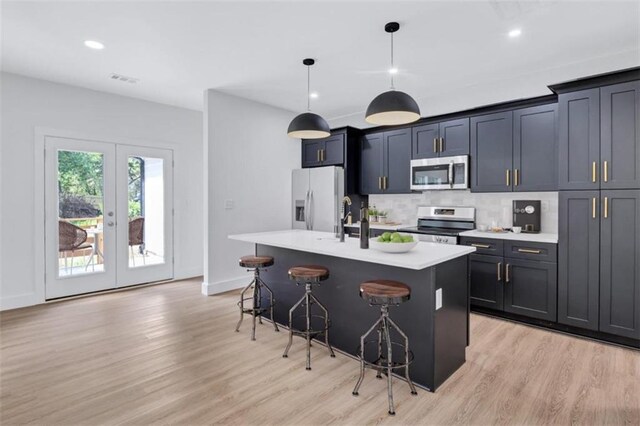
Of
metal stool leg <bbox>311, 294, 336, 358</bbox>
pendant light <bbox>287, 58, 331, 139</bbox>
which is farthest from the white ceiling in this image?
metal stool leg <bbox>311, 294, 336, 358</bbox>

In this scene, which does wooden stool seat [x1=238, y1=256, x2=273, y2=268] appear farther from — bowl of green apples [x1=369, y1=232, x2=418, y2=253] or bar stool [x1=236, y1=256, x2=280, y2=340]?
bowl of green apples [x1=369, y1=232, x2=418, y2=253]

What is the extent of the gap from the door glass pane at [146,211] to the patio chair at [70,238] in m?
0.61

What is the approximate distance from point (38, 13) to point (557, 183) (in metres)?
4.98

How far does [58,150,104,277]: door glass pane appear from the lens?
4.51 meters

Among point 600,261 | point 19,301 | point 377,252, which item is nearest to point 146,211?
point 19,301

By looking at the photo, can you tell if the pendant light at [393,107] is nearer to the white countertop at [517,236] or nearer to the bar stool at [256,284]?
the bar stool at [256,284]

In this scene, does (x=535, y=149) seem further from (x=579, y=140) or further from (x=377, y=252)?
(x=377, y=252)

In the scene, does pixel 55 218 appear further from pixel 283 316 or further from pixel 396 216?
pixel 396 216

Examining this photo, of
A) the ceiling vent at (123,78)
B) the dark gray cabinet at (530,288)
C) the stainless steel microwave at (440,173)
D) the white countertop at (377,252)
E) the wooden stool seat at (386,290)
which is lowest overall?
the dark gray cabinet at (530,288)

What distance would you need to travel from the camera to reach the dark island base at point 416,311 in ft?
7.75

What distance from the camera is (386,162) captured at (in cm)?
521

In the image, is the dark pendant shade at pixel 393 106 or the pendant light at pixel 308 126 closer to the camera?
the dark pendant shade at pixel 393 106

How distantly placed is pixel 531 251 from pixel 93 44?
4.81 meters

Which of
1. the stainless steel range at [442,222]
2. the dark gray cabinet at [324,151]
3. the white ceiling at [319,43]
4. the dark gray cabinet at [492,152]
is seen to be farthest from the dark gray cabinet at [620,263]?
the dark gray cabinet at [324,151]
